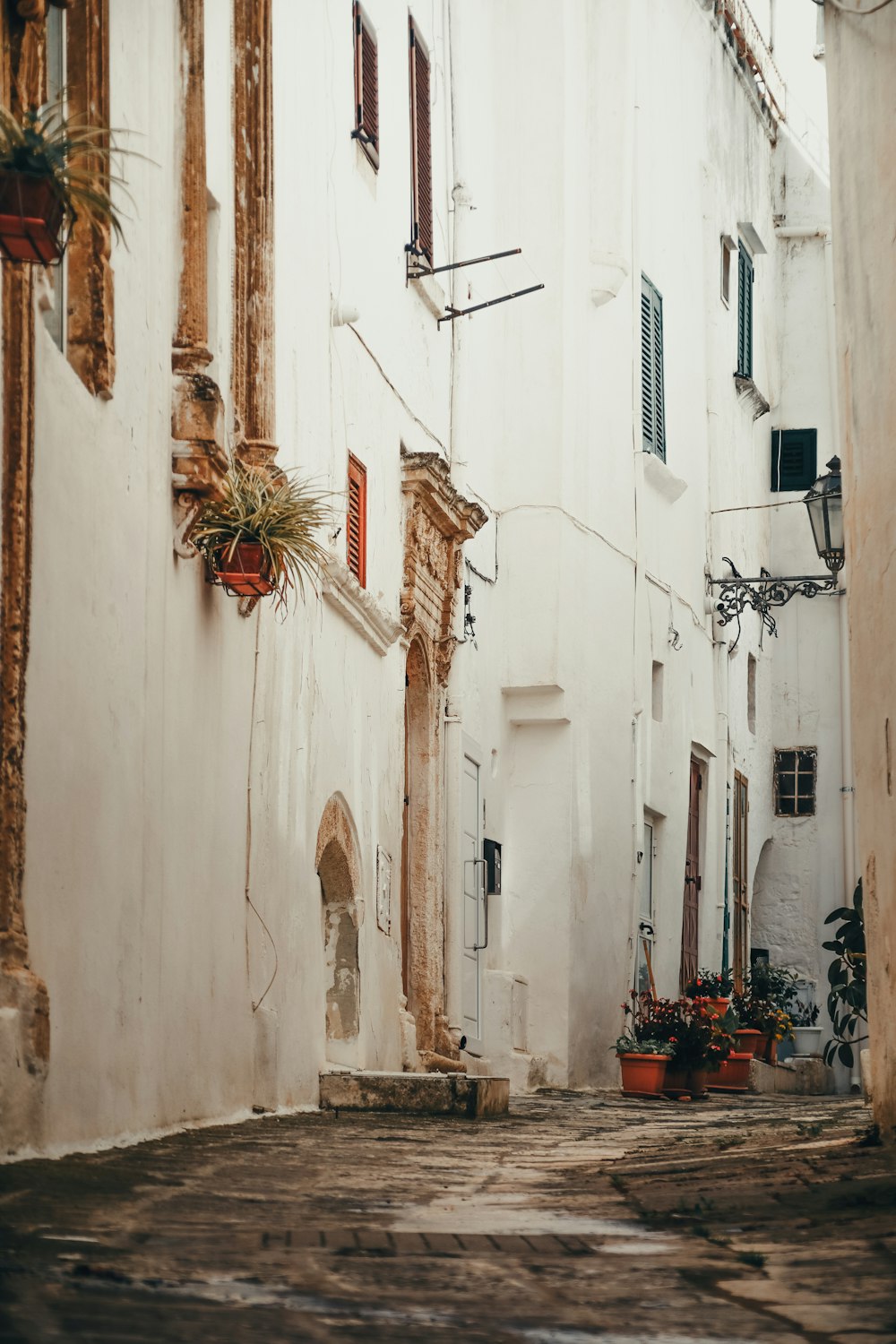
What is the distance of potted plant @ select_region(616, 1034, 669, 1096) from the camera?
15.6 m

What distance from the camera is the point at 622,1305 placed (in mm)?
3633

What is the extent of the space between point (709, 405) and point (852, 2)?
44.5 ft

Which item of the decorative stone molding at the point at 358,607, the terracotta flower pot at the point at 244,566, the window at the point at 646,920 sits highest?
the decorative stone molding at the point at 358,607

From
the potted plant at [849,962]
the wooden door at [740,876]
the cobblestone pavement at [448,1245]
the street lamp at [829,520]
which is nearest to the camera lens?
the cobblestone pavement at [448,1245]

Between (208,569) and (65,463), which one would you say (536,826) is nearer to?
(208,569)

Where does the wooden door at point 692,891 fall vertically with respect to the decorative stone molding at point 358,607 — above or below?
below

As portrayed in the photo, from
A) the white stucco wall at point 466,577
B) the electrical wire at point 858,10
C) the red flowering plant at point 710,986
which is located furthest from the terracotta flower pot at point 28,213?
the red flowering plant at point 710,986

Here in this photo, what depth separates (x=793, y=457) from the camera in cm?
2478

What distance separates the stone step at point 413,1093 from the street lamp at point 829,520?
13.7ft

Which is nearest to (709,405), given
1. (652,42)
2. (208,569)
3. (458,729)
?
(652,42)

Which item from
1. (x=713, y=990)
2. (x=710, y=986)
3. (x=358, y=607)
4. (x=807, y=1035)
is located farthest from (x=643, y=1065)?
(x=807, y=1035)

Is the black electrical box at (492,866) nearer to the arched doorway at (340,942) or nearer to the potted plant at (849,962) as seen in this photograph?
the potted plant at (849,962)

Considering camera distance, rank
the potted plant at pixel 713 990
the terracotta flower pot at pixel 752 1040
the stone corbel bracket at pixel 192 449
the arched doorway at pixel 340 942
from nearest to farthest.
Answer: the stone corbel bracket at pixel 192 449, the arched doorway at pixel 340 942, the potted plant at pixel 713 990, the terracotta flower pot at pixel 752 1040

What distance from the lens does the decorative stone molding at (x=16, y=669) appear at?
6277 mm
